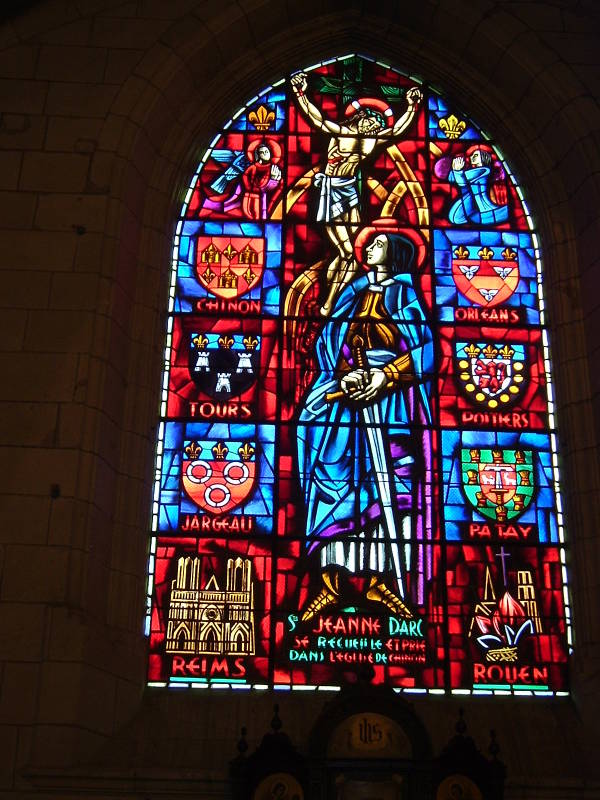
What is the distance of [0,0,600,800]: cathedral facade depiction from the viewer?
917cm

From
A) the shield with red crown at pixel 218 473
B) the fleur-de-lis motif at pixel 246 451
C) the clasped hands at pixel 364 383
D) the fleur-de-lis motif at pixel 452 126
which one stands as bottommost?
the shield with red crown at pixel 218 473

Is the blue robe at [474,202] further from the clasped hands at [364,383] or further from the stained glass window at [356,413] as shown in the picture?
the clasped hands at [364,383]

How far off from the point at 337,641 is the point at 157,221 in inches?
159

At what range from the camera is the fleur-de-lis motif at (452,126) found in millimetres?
12211

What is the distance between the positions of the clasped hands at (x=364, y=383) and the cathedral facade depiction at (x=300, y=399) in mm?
25

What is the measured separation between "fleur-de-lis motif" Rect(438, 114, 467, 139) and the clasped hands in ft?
8.86

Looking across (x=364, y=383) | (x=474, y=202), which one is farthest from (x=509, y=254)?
(x=364, y=383)

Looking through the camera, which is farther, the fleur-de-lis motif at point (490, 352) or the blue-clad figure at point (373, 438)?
the fleur-de-lis motif at point (490, 352)

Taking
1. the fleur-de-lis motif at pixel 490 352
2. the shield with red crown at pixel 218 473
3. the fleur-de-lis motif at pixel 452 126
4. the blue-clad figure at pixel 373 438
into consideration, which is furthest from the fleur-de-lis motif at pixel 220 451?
the fleur-de-lis motif at pixel 452 126

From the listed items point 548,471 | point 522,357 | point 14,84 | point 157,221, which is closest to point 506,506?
point 548,471

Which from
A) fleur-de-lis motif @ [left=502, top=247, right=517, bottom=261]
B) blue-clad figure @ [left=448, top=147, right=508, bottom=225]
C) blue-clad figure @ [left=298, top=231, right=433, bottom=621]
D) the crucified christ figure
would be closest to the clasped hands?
blue-clad figure @ [left=298, top=231, right=433, bottom=621]

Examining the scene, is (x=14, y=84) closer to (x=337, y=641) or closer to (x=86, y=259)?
(x=86, y=259)

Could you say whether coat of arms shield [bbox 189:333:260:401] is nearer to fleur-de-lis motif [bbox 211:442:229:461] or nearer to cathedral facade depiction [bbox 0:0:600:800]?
cathedral facade depiction [bbox 0:0:600:800]

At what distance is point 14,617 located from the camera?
29.9 ft
